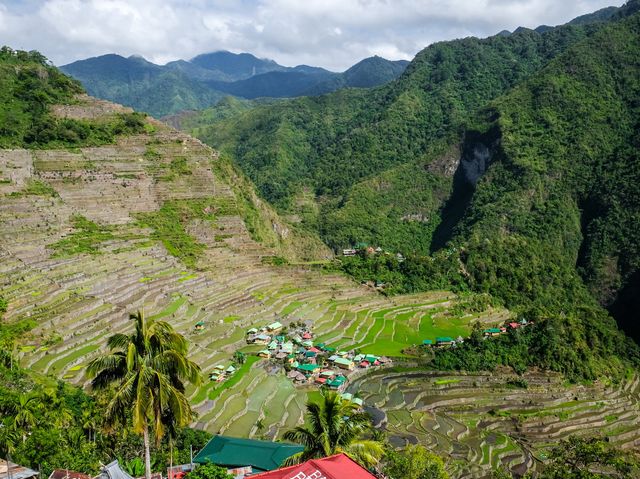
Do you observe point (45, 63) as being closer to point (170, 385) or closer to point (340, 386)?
point (340, 386)

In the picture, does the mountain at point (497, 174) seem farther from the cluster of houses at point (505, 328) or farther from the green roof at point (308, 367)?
the green roof at point (308, 367)

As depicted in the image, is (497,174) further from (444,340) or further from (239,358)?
(239,358)

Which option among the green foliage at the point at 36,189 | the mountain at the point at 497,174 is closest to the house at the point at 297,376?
the mountain at the point at 497,174

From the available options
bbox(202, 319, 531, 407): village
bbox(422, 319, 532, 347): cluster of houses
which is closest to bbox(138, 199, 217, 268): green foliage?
bbox(202, 319, 531, 407): village

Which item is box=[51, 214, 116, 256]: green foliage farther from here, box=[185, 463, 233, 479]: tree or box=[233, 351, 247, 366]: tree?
box=[185, 463, 233, 479]: tree

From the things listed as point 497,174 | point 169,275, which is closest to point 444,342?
point 169,275

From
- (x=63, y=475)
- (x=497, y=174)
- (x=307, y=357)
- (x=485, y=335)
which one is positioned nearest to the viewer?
(x=63, y=475)

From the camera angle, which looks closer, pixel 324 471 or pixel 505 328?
pixel 324 471
